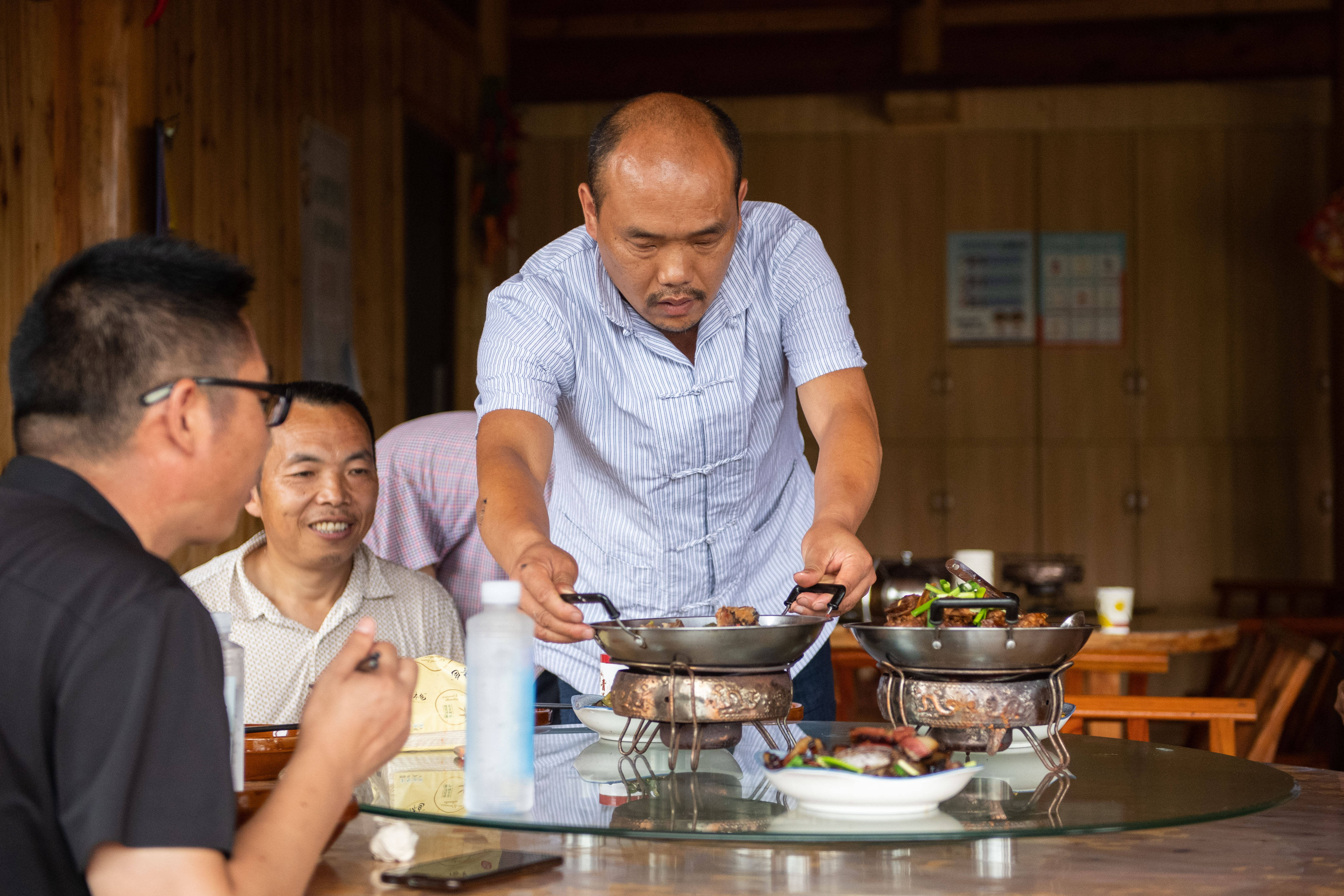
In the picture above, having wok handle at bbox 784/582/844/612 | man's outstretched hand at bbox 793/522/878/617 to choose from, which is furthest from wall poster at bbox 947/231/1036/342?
wok handle at bbox 784/582/844/612

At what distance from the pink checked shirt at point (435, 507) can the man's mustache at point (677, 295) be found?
99 cm

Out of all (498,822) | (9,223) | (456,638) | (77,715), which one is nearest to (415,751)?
(498,822)

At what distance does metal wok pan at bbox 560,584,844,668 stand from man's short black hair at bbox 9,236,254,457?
1.52 feet

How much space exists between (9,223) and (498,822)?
7.59 ft

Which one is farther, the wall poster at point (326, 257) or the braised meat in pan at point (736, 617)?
the wall poster at point (326, 257)

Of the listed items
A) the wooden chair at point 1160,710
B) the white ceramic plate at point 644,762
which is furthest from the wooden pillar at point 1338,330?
the white ceramic plate at point 644,762

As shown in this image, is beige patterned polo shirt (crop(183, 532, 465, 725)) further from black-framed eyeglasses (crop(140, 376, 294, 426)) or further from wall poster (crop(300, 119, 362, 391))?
wall poster (crop(300, 119, 362, 391))

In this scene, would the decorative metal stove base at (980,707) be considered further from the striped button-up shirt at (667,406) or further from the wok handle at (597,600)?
the striped button-up shirt at (667,406)

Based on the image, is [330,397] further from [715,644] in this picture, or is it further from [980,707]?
[980,707]

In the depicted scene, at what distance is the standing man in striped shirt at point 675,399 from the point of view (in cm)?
177

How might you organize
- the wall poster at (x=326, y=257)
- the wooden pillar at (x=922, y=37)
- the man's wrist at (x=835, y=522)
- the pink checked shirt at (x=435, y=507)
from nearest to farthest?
1. the man's wrist at (x=835, y=522)
2. the pink checked shirt at (x=435, y=507)
3. the wall poster at (x=326, y=257)
4. the wooden pillar at (x=922, y=37)

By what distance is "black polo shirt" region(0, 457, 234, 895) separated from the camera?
0.94 metres

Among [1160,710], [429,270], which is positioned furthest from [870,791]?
[429,270]

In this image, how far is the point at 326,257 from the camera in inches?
169
